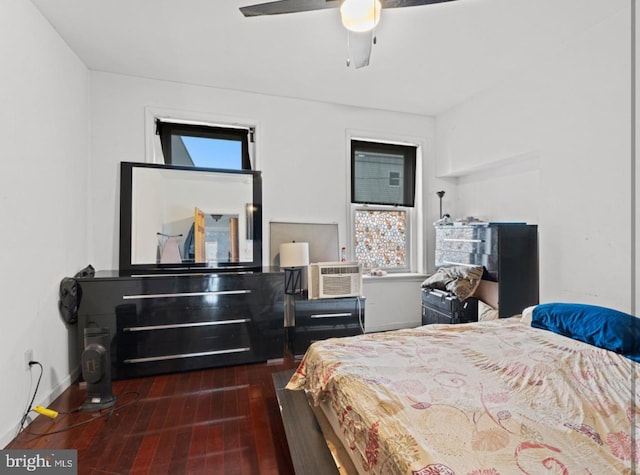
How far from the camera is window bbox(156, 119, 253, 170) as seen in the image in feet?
10.8

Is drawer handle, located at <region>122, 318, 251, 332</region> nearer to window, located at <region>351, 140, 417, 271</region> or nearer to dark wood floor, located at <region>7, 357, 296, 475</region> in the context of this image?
dark wood floor, located at <region>7, 357, 296, 475</region>

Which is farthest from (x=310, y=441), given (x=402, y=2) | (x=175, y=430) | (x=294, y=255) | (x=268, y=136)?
(x=268, y=136)

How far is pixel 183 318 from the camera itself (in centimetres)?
273

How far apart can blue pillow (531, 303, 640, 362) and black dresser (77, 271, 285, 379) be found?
2103mm

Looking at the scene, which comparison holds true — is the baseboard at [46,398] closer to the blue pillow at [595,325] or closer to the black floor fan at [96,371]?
the black floor fan at [96,371]

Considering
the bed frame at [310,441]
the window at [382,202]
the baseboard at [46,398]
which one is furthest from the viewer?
the window at [382,202]

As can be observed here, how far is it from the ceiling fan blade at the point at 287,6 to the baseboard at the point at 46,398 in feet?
8.86

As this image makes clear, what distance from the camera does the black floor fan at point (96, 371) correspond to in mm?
2158

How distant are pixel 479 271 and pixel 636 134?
5.00 feet

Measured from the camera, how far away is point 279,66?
2900mm

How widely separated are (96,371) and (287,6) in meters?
2.59

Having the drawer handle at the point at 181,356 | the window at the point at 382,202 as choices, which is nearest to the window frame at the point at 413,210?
the window at the point at 382,202

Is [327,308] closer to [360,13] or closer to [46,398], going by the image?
[46,398]

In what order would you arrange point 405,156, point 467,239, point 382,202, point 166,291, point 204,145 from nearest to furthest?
point 166,291 → point 467,239 → point 204,145 → point 382,202 → point 405,156
